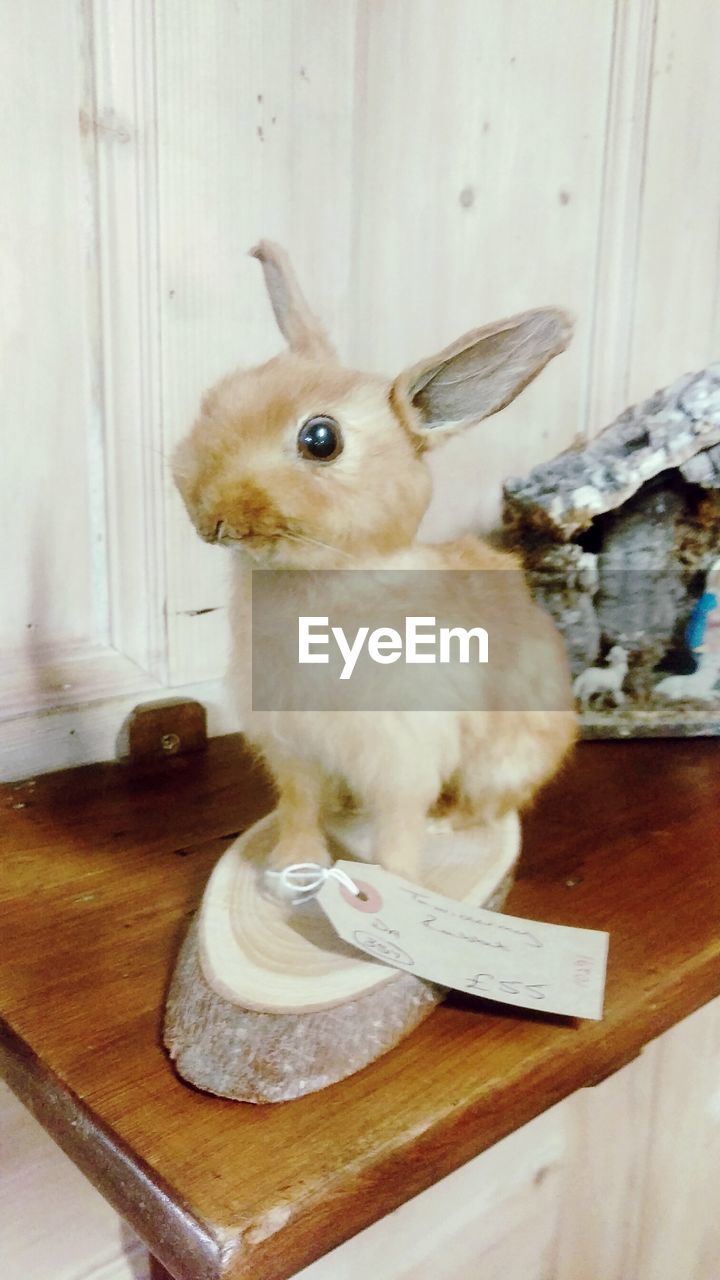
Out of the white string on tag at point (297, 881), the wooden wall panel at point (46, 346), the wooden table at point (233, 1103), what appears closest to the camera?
the wooden table at point (233, 1103)

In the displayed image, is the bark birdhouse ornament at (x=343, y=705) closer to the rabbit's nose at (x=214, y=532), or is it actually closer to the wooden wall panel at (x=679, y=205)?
the rabbit's nose at (x=214, y=532)

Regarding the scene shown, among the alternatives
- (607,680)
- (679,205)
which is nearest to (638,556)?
(607,680)

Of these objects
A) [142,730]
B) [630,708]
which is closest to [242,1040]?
[142,730]

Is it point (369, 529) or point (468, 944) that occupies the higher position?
point (369, 529)

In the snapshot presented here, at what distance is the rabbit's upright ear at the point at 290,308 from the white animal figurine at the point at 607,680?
42 cm

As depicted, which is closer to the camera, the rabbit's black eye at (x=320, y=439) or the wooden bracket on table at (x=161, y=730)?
the rabbit's black eye at (x=320, y=439)

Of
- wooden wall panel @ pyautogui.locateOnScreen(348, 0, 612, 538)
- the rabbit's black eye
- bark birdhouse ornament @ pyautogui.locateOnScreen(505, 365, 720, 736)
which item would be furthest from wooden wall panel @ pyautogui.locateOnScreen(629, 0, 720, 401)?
the rabbit's black eye

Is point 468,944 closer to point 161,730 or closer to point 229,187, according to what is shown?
point 161,730

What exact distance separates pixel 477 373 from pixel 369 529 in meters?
0.10

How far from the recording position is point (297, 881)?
21.5 inches

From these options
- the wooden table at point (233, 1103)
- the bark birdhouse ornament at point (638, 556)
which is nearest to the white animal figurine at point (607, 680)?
the bark birdhouse ornament at point (638, 556)

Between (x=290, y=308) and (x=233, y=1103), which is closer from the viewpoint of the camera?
(x=233, y=1103)

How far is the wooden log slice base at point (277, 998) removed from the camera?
0.43m

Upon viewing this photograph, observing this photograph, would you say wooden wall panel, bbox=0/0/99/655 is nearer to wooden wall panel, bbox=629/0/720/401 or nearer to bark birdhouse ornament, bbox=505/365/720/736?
bark birdhouse ornament, bbox=505/365/720/736
